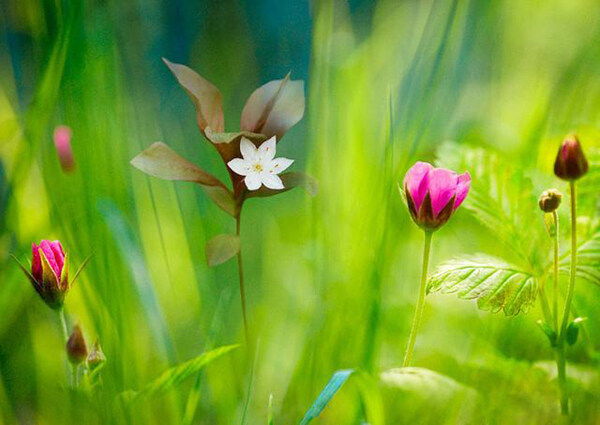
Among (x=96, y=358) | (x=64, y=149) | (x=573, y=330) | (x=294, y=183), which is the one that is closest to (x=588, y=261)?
(x=573, y=330)

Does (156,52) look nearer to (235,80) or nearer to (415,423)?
(235,80)

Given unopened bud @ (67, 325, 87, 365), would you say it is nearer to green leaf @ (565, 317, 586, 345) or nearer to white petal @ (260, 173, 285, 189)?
white petal @ (260, 173, 285, 189)

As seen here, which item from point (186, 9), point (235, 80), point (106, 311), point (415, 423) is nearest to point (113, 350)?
point (106, 311)

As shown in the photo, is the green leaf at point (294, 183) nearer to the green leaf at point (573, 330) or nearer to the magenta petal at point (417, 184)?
the magenta petal at point (417, 184)

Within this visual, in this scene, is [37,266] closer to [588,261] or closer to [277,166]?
[277,166]

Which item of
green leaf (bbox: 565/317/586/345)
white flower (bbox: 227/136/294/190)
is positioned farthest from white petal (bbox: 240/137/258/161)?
green leaf (bbox: 565/317/586/345)
